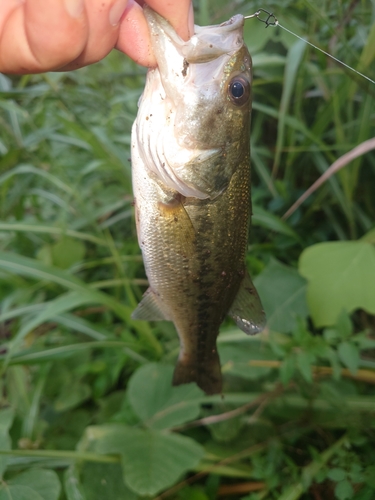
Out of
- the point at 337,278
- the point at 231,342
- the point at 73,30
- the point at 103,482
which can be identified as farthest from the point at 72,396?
the point at 73,30

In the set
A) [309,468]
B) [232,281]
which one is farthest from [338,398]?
[232,281]

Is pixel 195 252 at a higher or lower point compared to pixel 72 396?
higher

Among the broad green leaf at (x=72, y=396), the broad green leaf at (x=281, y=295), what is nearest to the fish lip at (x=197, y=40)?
the broad green leaf at (x=281, y=295)

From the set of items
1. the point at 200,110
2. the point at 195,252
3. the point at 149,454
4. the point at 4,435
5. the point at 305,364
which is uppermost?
the point at 200,110

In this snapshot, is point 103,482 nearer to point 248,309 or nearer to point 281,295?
point 248,309

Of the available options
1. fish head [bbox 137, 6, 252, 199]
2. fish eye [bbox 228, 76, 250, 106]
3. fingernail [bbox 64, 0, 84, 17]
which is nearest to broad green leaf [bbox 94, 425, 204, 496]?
fish head [bbox 137, 6, 252, 199]

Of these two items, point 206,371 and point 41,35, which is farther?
point 206,371

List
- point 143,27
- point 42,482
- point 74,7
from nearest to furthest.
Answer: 1. point 74,7
2. point 143,27
3. point 42,482
